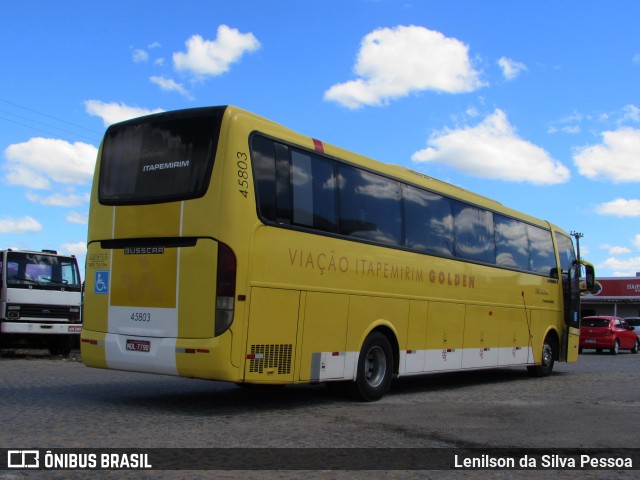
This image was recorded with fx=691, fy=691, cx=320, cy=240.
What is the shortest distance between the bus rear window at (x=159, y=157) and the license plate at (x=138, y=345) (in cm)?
182

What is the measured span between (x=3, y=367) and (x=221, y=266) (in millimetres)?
9628

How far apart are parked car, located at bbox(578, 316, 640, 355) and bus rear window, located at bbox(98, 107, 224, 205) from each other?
85.9 ft

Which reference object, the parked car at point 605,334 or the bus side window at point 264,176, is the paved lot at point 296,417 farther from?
the parked car at point 605,334

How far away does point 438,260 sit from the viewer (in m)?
12.3

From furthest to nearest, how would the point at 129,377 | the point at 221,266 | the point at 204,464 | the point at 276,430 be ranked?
the point at 129,377 < the point at 221,266 < the point at 276,430 < the point at 204,464

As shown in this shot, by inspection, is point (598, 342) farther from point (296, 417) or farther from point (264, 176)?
point (264, 176)

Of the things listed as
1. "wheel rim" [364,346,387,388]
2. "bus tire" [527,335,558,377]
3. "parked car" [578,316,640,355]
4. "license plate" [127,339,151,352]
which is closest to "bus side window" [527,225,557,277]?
"bus tire" [527,335,558,377]

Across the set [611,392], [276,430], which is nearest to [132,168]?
[276,430]

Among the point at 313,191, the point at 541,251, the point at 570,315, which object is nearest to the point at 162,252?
the point at 313,191

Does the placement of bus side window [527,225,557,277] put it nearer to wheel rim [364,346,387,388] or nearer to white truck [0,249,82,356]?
wheel rim [364,346,387,388]

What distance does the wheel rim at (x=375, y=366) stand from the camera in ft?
34.6

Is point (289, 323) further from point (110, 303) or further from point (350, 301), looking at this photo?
point (110, 303)

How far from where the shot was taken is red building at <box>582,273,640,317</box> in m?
57.8

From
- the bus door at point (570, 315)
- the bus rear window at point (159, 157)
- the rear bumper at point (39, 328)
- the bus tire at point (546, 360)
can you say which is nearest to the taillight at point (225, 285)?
the bus rear window at point (159, 157)
